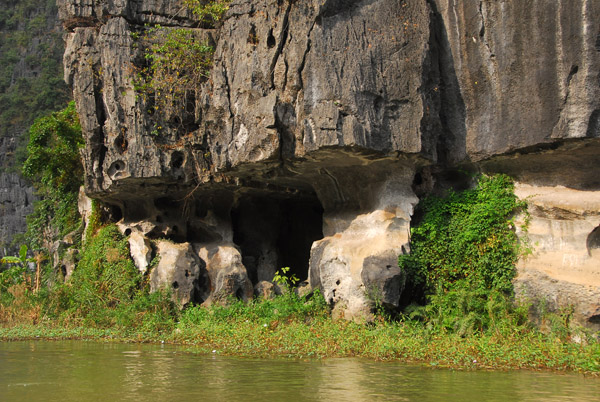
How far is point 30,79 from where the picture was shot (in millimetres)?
38406

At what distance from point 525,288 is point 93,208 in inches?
396

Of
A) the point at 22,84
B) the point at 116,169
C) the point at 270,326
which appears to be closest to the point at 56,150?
the point at 116,169

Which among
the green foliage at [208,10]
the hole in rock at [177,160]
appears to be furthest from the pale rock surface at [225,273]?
the green foliage at [208,10]

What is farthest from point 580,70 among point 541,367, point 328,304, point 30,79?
point 30,79

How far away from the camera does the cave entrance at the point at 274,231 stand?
14891mm

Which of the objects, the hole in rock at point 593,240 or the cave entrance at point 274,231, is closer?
the hole in rock at point 593,240

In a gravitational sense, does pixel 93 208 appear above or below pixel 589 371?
above

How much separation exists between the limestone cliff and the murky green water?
10.6ft

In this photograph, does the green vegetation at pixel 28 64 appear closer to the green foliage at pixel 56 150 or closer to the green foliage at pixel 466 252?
the green foliage at pixel 56 150

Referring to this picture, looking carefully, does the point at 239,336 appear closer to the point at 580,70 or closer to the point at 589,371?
the point at 589,371

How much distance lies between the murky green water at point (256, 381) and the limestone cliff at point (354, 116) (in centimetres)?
323

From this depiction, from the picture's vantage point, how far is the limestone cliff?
32.0 ft

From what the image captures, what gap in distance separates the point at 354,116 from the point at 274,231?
19.7 ft

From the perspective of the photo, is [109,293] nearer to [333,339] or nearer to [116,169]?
[116,169]
